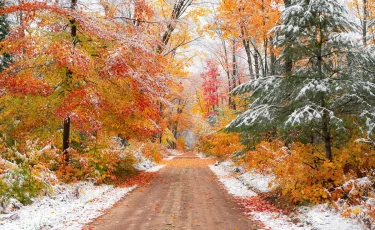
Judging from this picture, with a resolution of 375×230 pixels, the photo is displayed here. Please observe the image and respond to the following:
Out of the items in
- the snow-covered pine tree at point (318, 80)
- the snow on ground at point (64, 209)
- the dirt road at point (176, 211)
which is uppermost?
the snow-covered pine tree at point (318, 80)

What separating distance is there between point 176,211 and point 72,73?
721 centimetres

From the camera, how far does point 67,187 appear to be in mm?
11789

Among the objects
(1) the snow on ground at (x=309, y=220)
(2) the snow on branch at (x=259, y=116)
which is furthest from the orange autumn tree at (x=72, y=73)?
(1) the snow on ground at (x=309, y=220)

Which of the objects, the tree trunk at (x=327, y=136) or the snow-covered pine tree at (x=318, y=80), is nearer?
the snow-covered pine tree at (x=318, y=80)

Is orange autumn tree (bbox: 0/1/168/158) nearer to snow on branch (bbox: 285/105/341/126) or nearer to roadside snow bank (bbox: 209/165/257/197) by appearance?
roadside snow bank (bbox: 209/165/257/197)

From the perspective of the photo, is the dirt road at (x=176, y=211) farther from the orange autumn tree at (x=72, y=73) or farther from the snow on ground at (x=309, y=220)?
the orange autumn tree at (x=72, y=73)

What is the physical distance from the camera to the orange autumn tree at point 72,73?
11.1 metres

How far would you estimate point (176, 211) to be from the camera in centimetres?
933

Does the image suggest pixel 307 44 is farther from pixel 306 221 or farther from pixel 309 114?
pixel 306 221

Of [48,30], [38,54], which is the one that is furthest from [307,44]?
Result: [48,30]

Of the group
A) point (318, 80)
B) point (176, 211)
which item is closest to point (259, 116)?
point (318, 80)

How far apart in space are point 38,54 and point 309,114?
9817mm

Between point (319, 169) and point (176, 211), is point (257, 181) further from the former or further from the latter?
point (176, 211)

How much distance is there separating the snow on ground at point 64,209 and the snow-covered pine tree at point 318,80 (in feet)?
16.7
